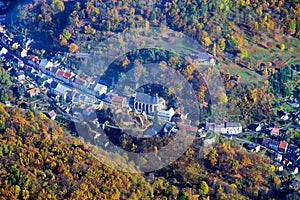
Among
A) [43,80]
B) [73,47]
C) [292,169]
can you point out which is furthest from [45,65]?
[292,169]

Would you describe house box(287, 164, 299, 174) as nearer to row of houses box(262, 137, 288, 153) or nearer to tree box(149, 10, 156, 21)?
row of houses box(262, 137, 288, 153)

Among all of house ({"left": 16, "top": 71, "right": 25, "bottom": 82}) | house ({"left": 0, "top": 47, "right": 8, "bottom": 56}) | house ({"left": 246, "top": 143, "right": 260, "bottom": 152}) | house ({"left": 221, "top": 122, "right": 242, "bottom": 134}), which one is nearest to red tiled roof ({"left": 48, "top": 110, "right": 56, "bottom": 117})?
house ({"left": 16, "top": 71, "right": 25, "bottom": 82})

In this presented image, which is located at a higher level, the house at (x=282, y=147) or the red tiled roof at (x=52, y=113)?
the red tiled roof at (x=52, y=113)

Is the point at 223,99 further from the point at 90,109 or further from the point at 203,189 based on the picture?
the point at 203,189

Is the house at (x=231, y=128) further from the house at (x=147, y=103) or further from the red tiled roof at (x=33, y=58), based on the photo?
the red tiled roof at (x=33, y=58)

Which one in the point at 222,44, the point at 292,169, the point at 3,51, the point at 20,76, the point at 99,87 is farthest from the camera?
the point at 222,44


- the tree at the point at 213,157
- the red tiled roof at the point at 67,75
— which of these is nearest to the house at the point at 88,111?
the red tiled roof at the point at 67,75
